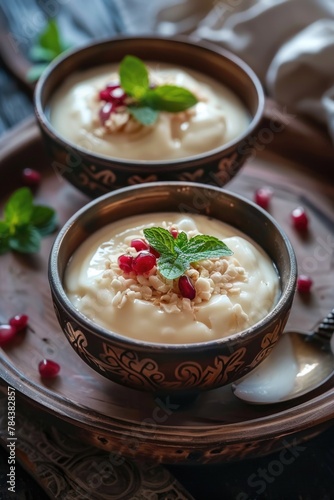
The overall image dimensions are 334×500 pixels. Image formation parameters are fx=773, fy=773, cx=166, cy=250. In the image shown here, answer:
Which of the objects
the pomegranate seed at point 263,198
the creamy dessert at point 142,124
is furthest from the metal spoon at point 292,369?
the creamy dessert at point 142,124

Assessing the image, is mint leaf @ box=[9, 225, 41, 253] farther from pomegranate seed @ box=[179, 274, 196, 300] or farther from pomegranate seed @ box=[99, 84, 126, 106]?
pomegranate seed @ box=[179, 274, 196, 300]

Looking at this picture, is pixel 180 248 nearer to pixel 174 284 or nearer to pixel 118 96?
pixel 174 284

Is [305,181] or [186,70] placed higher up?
[186,70]

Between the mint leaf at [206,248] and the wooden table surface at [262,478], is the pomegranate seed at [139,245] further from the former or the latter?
the wooden table surface at [262,478]

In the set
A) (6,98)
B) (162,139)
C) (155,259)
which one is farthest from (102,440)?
(6,98)

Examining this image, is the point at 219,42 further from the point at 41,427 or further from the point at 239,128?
the point at 41,427

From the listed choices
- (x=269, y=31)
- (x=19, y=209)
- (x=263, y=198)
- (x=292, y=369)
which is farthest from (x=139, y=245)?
(x=269, y=31)

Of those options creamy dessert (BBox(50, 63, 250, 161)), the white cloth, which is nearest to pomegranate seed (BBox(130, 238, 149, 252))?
creamy dessert (BBox(50, 63, 250, 161))
